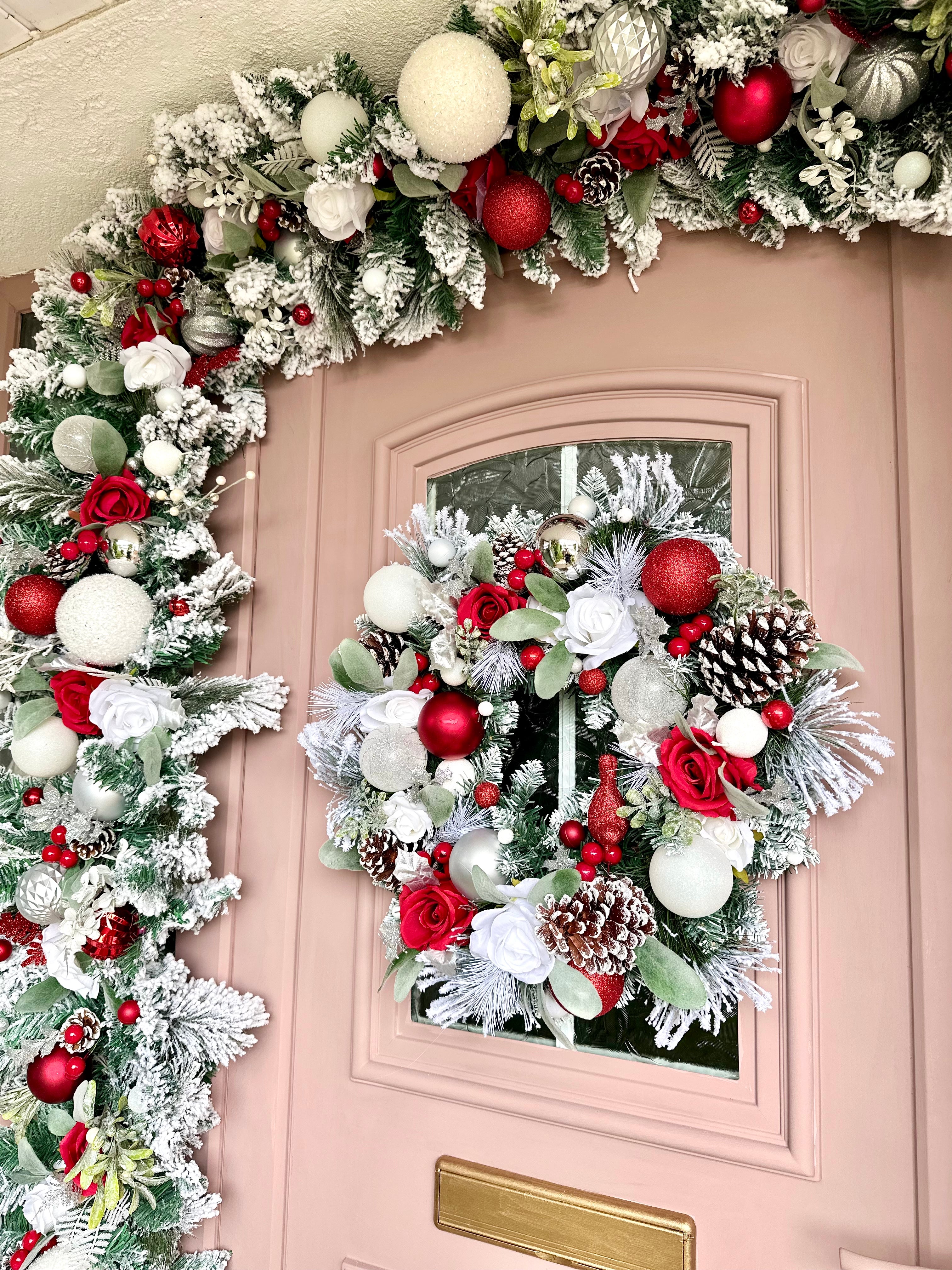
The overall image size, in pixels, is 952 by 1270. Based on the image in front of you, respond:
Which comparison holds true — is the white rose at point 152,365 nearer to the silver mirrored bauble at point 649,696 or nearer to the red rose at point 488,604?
the red rose at point 488,604

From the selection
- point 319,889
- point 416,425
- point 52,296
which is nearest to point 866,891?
point 319,889

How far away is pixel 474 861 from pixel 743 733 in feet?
1.08

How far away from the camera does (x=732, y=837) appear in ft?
2.54

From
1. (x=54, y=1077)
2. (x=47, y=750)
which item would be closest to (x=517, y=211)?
(x=47, y=750)

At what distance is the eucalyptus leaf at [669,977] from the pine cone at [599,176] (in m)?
0.84

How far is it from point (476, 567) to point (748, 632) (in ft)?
1.03

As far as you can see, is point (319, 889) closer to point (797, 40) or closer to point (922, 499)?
point (922, 499)

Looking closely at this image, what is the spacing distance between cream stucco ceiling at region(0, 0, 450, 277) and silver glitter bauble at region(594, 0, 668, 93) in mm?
225

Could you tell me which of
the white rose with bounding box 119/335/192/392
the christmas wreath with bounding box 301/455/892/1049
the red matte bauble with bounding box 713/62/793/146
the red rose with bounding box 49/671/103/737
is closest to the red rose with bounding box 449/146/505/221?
the red matte bauble with bounding box 713/62/793/146

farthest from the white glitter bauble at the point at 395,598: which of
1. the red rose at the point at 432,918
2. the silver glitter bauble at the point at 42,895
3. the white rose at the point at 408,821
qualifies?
the silver glitter bauble at the point at 42,895

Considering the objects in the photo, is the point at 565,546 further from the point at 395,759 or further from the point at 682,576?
the point at 395,759

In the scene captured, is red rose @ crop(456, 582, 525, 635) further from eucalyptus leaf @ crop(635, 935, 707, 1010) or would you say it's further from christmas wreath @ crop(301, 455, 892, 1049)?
eucalyptus leaf @ crop(635, 935, 707, 1010)

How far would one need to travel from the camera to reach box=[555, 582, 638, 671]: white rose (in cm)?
82

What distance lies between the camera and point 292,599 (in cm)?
114
